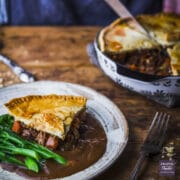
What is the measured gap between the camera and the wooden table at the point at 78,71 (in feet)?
4.36

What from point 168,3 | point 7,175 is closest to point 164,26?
point 168,3

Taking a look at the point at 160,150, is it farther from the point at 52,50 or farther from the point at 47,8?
the point at 47,8

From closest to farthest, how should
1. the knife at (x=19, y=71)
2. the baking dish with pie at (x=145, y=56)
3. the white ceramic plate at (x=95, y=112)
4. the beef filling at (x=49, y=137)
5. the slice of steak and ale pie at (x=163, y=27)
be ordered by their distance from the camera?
the white ceramic plate at (x=95, y=112)
the beef filling at (x=49, y=137)
the baking dish with pie at (x=145, y=56)
the knife at (x=19, y=71)
the slice of steak and ale pie at (x=163, y=27)

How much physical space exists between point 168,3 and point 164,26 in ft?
1.31

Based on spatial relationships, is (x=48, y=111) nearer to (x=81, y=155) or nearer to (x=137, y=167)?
(x=81, y=155)

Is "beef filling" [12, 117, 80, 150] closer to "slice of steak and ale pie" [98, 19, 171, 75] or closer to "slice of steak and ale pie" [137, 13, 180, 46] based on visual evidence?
"slice of steak and ale pie" [98, 19, 171, 75]

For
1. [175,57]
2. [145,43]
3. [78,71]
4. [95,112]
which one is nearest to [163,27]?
[145,43]

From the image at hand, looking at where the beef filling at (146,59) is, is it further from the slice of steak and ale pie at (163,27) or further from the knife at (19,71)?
the knife at (19,71)

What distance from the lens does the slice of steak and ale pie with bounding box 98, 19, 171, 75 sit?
1718 millimetres

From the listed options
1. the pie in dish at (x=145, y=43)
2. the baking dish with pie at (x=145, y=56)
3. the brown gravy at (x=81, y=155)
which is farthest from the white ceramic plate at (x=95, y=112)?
the pie in dish at (x=145, y=43)

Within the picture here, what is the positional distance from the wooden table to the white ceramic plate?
5 cm

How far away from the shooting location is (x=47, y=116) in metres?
1.32

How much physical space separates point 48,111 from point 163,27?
74cm

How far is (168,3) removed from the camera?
224cm
